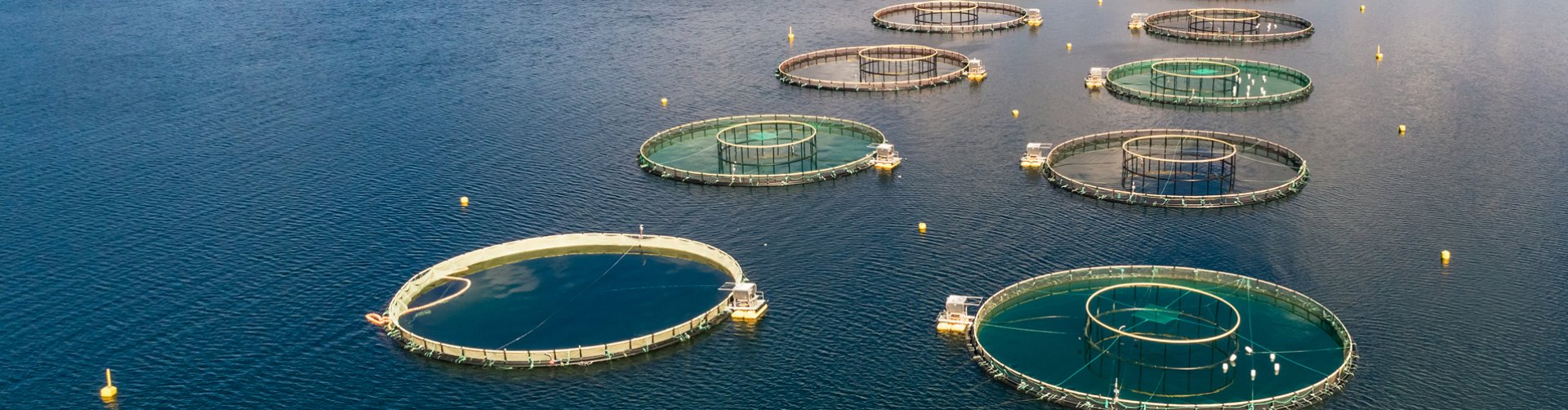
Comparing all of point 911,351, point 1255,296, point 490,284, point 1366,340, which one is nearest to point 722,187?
point 490,284

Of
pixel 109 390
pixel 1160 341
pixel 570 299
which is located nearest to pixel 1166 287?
pixel 1160 341

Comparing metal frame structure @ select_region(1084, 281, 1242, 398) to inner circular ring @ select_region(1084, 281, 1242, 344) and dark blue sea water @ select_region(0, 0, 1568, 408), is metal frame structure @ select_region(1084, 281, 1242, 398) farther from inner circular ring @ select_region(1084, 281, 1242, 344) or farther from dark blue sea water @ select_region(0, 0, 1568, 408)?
dark blue sea water @ select_region(0, 0, 1568, 408)

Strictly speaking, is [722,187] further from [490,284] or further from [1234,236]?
[1234,236]

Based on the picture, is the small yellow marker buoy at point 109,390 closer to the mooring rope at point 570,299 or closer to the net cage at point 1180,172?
the mooring rope at point 570,299

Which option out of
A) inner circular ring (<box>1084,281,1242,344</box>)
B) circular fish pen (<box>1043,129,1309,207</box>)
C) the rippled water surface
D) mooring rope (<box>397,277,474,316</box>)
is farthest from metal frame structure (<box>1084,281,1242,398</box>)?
mooring rope (<box>397,277,474,316</box>)

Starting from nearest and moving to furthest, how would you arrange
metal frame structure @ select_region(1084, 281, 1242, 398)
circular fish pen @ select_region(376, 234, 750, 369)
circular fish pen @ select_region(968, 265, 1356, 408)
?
1. circular fish pen @ select_region(968, 265, 1356, 408)
2. metal frame structure @ select_region(1084, 281, 1242, 398)
3. circular fish pen @ select_region(376, 234, 750, 369)

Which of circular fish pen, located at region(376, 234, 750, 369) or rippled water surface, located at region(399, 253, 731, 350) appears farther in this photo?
rippled water surface, located at region(399, 253, 731, 350)

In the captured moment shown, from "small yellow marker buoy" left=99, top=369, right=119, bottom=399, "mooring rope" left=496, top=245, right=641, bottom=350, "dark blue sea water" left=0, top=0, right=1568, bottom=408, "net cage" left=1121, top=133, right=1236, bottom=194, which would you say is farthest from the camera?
"net cage" left=1121, top=133, right=1236, bottom=194

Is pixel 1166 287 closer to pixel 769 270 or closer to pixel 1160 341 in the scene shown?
pixel 1160 341
